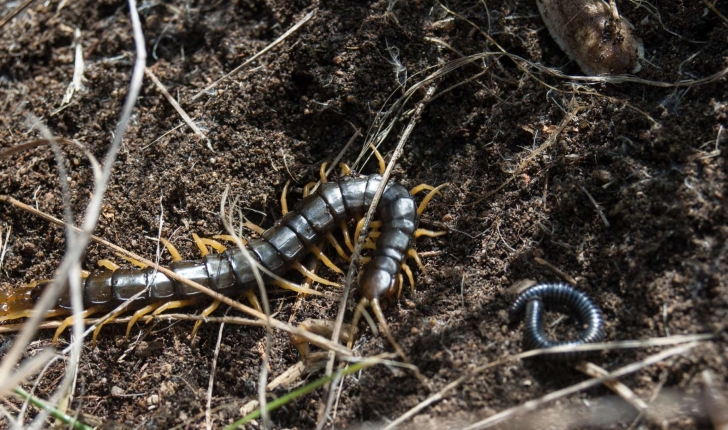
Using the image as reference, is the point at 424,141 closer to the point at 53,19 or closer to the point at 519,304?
the point at 519,304

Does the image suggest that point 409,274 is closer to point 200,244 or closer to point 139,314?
point 200,244

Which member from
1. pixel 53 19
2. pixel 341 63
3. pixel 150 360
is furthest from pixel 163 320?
pixel 53 19

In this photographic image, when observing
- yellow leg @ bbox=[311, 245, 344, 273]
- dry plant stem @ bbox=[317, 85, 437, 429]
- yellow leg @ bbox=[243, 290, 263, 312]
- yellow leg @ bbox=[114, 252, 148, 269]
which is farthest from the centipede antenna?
yellow leg @ bbox=[114, 252, 148, 269]

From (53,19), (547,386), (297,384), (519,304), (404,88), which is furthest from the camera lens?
(53,19)

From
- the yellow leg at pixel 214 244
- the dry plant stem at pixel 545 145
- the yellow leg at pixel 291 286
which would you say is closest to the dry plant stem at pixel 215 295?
the yellow leg at pixel 291 286

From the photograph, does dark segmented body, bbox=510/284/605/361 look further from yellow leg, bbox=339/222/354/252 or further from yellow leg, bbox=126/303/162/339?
yellow leg, bbox=126/303/162/339

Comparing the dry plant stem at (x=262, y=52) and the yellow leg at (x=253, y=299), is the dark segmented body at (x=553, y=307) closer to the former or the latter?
the yellow leg at (x=253, y=299)

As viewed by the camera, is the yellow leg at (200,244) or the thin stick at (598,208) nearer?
the thin stick at (598,208)
